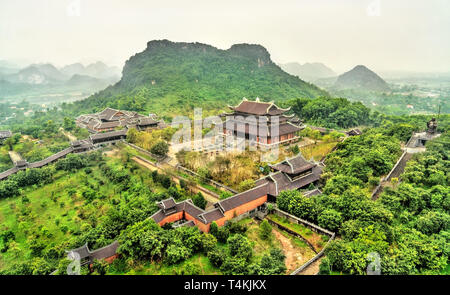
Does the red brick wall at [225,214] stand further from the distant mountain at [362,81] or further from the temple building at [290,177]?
the distant mountain at [362,81]

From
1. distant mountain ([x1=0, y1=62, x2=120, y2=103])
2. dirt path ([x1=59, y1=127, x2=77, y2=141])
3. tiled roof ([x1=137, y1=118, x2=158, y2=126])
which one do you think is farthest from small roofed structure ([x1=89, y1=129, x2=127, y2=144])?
distant mountain ([x1=0, y1=62, x2=120, y2=103])

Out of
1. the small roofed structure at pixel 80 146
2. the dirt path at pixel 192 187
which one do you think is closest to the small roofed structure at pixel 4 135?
the small roofed structure at pixel 80 146

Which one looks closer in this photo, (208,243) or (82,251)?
(82,251)

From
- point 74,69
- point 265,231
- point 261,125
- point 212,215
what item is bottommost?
point 265,231

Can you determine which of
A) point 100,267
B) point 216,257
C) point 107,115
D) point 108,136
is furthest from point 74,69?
point 216,257

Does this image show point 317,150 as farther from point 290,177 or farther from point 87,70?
point 87,70
